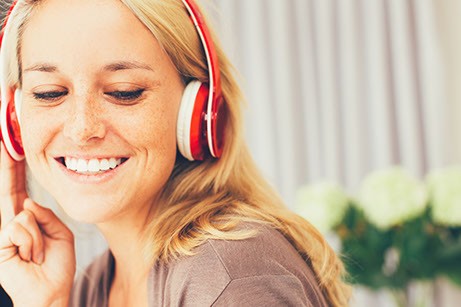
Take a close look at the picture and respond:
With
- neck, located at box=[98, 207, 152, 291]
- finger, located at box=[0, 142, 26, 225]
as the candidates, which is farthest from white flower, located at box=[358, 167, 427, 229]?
finger, located at box=[0, 142, 26, 225]

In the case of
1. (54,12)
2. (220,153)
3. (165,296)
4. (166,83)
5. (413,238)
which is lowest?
(413,238)

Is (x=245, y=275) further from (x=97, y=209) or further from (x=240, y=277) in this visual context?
(x=97, y=209)

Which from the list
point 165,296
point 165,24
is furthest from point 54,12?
point 165,296

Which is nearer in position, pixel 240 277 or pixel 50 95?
pixel 240 277

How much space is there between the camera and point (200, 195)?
1.22 m

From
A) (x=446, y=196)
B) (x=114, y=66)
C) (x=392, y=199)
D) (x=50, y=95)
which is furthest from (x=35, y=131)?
(x=446, y=196)

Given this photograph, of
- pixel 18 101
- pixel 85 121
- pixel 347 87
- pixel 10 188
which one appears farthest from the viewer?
pixel 347 87

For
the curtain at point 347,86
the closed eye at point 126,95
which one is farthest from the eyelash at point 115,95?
the curtain at point 347,86

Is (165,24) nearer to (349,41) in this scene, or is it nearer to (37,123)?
(37,123)

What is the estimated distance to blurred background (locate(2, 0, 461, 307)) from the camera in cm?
263

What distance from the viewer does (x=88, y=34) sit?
1032 mm

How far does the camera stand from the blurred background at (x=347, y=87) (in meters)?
2.63

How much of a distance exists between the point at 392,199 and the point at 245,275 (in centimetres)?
123

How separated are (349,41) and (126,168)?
1.75 m
